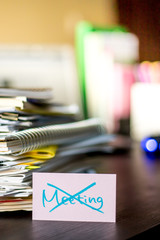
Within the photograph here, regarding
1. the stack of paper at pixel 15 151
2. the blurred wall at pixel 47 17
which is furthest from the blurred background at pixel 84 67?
the stack of paper at pixel 15 151

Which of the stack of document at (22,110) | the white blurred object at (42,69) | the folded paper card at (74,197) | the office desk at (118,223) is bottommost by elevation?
the office desk at (118,223)

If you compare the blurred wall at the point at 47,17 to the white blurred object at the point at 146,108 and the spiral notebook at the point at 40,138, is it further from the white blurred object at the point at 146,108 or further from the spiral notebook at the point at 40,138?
the spiral notebook at the point at 40,138

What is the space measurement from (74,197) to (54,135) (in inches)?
7.8

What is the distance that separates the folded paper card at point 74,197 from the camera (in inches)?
24.5

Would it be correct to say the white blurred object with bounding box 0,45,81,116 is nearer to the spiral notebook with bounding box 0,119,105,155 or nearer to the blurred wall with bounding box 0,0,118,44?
the blurred wall with bounding box 0,0,118,44

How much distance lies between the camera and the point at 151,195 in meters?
0.77

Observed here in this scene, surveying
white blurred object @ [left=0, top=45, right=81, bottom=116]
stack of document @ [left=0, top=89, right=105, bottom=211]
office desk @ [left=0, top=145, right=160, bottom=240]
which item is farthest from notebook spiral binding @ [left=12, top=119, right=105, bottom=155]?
white blurred object @ [left=0, top=45, right=81, bottom=116]

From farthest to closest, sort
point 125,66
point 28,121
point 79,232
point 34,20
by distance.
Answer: point 34,20
point 125,66
point 28,121
point 79,232

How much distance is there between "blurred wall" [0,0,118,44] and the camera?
6.38 feet

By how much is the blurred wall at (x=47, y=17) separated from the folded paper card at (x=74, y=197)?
143cm

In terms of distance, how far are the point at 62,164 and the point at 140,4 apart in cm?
159

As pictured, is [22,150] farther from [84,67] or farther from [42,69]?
[84,67]

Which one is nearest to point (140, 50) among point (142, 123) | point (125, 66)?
point (125, 66)

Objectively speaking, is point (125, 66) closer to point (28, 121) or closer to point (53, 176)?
point (28, 121)
